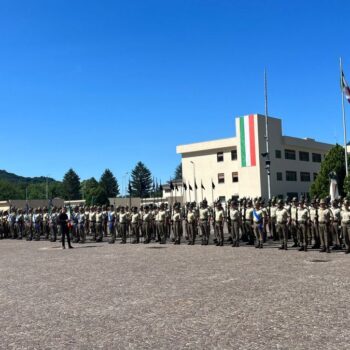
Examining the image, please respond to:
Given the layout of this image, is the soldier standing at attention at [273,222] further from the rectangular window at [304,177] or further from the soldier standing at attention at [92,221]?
the rectangular window at [304,177]

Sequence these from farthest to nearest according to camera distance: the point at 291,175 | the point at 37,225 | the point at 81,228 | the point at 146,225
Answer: the point at 291,175 < the point at 37,225 < the point at 81,228 < the point at 146,225

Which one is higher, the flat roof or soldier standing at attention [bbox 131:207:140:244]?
the flat roof

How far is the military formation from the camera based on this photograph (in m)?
16.6

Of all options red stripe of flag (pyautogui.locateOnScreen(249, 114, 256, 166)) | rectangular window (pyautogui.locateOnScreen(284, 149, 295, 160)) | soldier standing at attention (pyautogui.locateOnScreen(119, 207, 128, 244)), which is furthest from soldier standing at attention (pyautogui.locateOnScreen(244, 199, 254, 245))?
rectangular window (pyautogui.locateOnScreen(284, 149, 295, 160))

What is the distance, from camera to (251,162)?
6041 centimetres

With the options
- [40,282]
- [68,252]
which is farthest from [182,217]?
[40,282]

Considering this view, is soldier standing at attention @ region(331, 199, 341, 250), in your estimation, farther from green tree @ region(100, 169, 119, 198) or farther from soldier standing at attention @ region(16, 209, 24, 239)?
green tree @ region(100, 169, 119, 198)

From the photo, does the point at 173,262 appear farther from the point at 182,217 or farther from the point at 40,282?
the point at 182,217

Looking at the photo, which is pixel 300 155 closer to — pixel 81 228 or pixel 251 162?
pixel 251 162

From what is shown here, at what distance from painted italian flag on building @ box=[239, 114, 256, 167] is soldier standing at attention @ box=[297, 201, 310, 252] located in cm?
4327

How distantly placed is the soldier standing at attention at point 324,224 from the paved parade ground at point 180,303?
41.5 inches

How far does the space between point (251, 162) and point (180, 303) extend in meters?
53.0

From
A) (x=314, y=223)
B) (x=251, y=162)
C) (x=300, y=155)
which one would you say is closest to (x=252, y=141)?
(x=251, y=162)

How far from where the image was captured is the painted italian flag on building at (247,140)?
2362 inches
